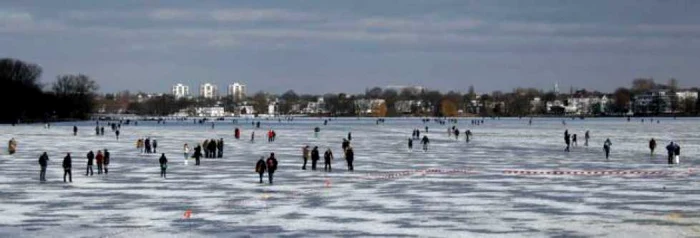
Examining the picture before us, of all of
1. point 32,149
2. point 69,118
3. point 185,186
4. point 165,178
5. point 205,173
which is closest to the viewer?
point 185,186

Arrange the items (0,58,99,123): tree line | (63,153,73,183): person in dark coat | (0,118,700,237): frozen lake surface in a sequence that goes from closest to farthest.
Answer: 1. (0,118,700,237): frozen lake surface
2. (63,153,73,183): person in dark coat
3. (0,58,99,123): tree line

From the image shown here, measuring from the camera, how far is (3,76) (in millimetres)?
127562

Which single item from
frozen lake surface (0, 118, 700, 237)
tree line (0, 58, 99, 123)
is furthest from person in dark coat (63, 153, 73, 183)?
tree line (0, 58, 99, 123)

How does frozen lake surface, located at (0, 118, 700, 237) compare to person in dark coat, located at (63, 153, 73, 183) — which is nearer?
frozen lake surface, located at (0, 118, 700, 237)

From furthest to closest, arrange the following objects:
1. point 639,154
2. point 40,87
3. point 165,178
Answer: point 40,87
point 639,154
point 165,178

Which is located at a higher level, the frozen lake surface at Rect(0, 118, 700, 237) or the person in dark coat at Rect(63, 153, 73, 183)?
the person in dark coat at Rect(63, 153, 73, 183)

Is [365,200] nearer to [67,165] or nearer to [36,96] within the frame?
[67,165]

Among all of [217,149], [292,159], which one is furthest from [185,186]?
[217,149]

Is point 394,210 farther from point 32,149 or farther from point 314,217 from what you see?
point 32,149

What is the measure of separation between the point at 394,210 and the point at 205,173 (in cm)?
1185

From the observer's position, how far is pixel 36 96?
130 meters

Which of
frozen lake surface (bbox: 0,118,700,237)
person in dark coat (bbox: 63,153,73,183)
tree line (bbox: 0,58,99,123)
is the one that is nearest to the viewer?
frozen lake surface (bbox: 0,118,700,237)

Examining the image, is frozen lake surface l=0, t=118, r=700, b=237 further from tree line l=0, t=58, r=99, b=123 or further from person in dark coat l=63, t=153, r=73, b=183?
tree line l=0, t=58, r=99, b=123

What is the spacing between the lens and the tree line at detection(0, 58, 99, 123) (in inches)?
4729
